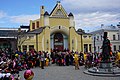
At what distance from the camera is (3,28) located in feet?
196

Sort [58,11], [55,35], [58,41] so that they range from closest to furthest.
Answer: [55,35]
[58,41]
[58,11]

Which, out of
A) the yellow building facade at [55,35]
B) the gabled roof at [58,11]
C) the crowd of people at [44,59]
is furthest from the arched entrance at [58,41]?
the crowd of people at [44,59]

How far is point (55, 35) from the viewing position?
43938mm

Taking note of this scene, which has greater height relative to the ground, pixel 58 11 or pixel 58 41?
pixel 58 11

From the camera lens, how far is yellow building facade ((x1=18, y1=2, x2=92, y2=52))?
41906 millimetres

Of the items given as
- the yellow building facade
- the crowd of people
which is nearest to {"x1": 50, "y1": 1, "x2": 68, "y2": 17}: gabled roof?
the yellow building facade

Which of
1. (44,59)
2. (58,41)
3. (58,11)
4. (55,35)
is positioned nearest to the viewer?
(44,59)

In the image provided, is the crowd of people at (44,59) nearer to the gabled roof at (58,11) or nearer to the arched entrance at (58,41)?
the arched entrance at (58,41)

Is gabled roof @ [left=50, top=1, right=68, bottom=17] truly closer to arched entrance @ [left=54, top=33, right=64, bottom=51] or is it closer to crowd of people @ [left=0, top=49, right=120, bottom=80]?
arched entrance @ [left=54, top=33, right=64, bottom=51]

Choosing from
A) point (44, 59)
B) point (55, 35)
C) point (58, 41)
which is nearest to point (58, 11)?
point (55, 35)

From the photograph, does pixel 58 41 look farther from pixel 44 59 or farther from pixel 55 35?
pixel 44 59

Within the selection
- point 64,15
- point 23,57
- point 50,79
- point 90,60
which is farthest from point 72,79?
point 64,15

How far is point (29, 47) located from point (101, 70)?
24.4 m

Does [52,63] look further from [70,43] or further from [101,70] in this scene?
[70,43]
